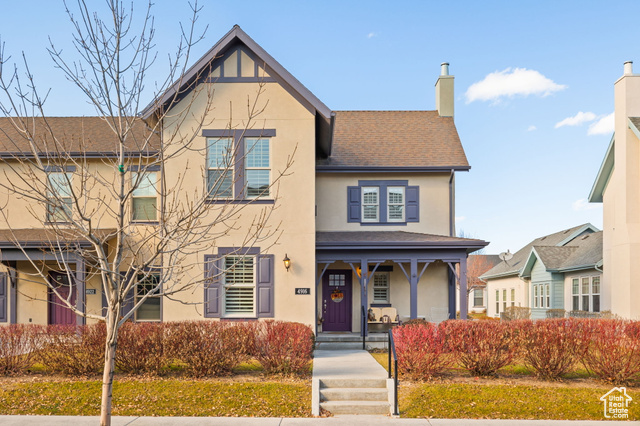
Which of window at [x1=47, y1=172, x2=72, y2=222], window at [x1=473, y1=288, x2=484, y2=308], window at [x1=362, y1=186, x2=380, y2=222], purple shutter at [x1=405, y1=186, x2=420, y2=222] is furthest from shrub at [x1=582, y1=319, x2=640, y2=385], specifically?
window at [x1=473, y1=288, x2=484, y2=308]

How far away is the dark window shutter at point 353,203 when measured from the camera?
19359mm

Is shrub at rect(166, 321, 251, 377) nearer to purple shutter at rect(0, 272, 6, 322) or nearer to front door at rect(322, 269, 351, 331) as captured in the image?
front door at rect(322, 269, 351, 331)

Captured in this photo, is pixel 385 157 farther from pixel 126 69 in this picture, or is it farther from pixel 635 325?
pixel 126 69

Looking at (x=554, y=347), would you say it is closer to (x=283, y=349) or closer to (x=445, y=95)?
(x=283, y=349)

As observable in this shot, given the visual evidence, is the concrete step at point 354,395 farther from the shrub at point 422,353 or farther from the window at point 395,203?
the window at point 395,203

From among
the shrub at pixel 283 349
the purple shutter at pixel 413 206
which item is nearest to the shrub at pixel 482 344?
the shrub at pixel 283 349

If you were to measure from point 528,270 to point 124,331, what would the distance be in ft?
78.0

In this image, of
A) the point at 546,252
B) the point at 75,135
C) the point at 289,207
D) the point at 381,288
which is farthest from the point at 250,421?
the point at 546,252

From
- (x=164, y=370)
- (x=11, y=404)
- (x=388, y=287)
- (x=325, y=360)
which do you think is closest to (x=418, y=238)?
(x=388, y=287)

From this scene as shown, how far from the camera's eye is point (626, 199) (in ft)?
58.0

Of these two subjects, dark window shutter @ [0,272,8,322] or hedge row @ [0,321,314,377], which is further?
dark window shutter @ [0,272,8,322]

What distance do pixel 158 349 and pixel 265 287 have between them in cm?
422

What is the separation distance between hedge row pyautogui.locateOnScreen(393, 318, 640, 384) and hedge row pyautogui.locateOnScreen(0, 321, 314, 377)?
223 cm

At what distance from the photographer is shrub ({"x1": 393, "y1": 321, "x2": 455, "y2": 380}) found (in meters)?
11.4
